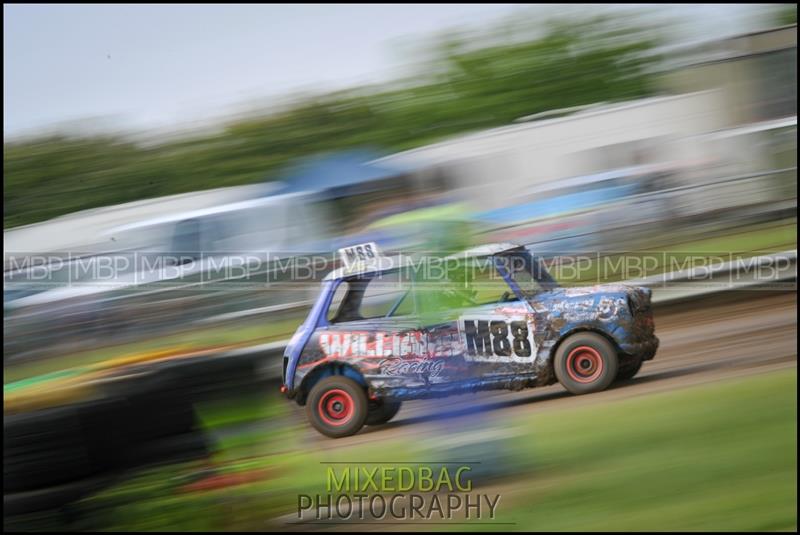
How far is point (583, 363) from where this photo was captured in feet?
13.9

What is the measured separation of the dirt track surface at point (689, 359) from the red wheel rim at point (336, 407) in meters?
0.11

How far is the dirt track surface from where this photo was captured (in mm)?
4188

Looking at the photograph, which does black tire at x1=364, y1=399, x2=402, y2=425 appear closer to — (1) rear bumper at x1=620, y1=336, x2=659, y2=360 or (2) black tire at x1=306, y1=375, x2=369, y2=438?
(2) black tire at x1=306, y1=375, x2=369, y2=438

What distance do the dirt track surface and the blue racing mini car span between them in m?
0.06

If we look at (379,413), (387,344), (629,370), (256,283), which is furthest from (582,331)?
(256,283)

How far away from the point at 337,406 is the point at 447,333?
716 mm

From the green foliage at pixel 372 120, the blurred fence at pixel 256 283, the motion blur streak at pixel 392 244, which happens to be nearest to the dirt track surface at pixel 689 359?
the motion blur streak at pixel 392 244

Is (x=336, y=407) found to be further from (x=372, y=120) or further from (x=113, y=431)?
(x=372, y=120)

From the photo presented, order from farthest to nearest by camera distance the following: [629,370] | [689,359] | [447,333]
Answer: [689,359] → [629,370] → [447,333]

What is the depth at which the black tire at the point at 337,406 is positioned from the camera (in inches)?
166

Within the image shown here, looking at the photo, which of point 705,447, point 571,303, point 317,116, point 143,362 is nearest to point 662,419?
point 705,447

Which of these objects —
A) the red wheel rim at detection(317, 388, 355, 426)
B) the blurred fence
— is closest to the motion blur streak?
the blurred fence

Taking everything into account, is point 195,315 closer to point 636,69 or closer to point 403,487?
point 403,487

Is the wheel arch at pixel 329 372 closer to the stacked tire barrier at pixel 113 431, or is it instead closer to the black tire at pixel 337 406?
the black tire at pixel 337 406
